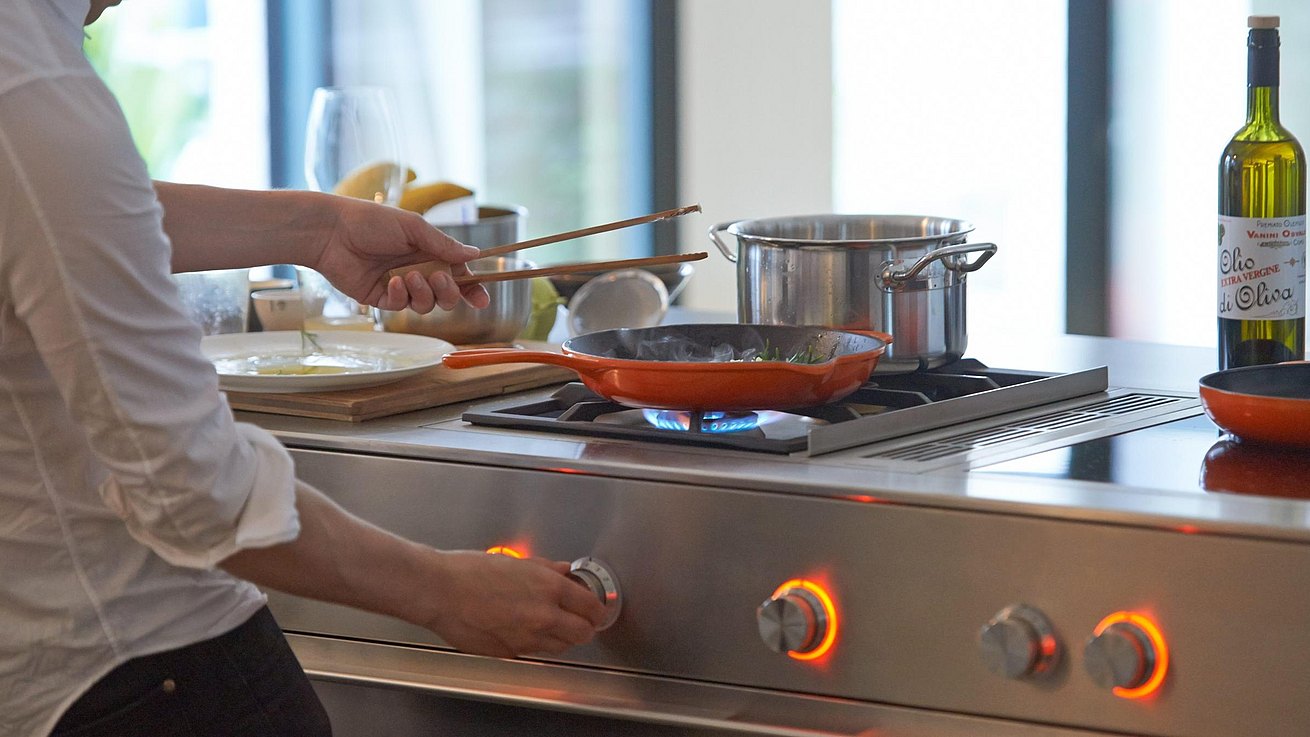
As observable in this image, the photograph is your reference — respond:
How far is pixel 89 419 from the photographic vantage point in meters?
0.80

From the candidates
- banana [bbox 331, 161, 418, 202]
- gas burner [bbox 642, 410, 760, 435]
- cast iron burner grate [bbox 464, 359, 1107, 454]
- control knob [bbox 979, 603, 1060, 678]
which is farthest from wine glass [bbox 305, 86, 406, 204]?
control knob [bbox 979, 603, 1060, 678]

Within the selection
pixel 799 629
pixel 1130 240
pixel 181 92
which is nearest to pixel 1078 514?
pixel 799 629

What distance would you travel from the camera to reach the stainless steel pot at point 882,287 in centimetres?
120

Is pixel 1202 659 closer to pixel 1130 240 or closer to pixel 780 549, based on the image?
pixel 780 549

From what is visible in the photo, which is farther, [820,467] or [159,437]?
[820,467]

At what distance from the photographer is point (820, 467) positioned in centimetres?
100

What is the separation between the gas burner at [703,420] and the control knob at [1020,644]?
268mm

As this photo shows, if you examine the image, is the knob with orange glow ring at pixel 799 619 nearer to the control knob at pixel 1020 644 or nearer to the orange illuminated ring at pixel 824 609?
the orange illuminated ring at pixel 824 609

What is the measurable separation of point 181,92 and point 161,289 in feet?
12.3

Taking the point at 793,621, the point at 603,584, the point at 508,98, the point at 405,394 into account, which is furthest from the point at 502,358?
the point at 508,98

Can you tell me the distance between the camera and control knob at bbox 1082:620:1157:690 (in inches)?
34.5

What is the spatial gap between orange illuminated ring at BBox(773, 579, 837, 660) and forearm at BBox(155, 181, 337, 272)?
0.51 meters

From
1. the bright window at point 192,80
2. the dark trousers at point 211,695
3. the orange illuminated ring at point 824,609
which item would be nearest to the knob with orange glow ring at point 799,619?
the orange illuminated ring at point 824,609

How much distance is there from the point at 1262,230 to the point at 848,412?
0.33m
